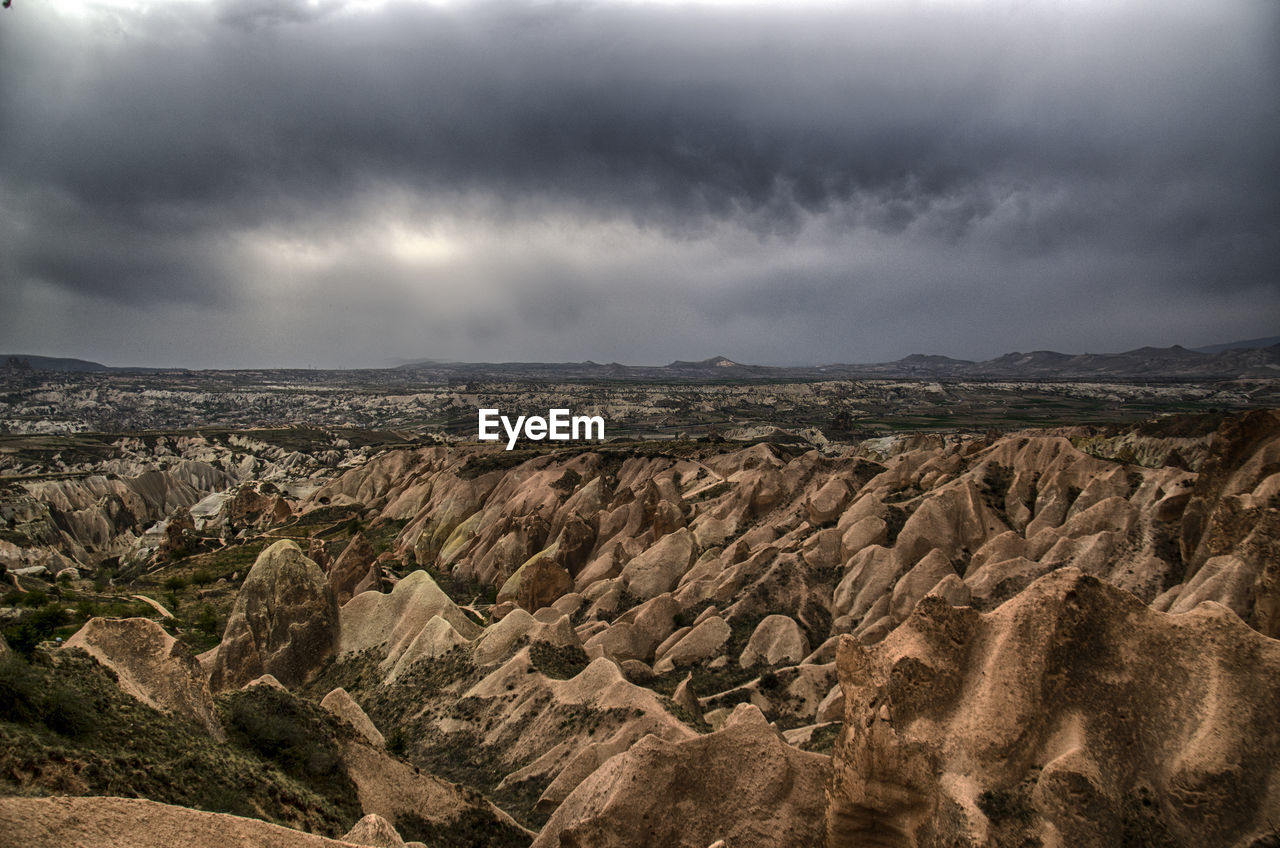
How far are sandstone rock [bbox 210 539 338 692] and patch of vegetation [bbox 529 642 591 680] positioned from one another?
13.6 m

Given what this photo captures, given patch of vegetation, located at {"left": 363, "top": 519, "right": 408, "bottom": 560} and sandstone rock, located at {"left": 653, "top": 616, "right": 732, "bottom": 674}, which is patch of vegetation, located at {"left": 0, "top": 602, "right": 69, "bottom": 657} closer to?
sandstone rock, located at {"left": 653, "top": 616, "right": 732, "bottom": 674}

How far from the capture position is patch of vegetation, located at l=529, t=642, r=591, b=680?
27050 mm

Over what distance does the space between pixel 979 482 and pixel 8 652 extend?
53.0 meters

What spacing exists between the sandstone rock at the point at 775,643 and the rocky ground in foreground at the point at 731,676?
0.53 ft

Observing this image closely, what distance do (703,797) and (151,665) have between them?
16623 mm

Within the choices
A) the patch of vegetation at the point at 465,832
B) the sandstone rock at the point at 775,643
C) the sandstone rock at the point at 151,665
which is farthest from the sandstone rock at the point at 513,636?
the sandstone rock at the point at 151,665

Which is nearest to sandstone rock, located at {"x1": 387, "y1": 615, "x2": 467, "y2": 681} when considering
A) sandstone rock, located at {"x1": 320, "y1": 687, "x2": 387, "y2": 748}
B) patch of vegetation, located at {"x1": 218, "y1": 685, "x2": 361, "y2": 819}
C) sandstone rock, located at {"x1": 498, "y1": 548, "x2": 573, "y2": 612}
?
sandstone rock, located at {"x1": 320, "y1": 687, "x2": 387, "y2": 748}

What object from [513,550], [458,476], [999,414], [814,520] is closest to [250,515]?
[458,476]

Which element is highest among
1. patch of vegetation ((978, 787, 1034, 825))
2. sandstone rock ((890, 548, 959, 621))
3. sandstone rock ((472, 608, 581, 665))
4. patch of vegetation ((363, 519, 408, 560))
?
patch of vegetation ((978, 787, 1034, 825))

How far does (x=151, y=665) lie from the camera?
17.1 m

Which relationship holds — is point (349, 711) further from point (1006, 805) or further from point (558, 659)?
point (1006, 805)

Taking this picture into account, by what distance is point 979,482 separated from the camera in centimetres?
4581

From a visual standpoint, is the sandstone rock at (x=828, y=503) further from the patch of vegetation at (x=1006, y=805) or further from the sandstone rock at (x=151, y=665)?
the sandstone rock at (x=151, y=665)

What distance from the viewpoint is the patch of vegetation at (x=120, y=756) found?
10508mm
